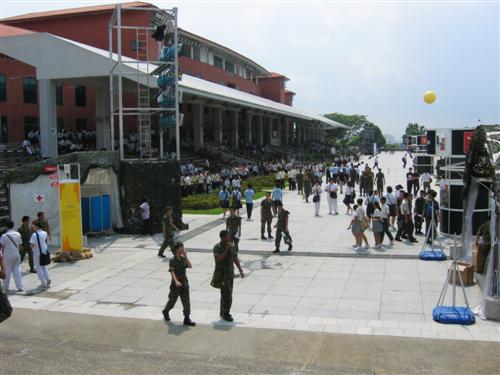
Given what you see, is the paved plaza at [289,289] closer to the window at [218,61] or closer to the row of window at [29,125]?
the row of window at [29,125]

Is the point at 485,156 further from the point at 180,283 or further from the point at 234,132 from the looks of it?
the point at 234,132

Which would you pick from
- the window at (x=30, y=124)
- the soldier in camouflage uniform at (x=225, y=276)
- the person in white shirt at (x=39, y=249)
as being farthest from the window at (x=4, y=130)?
the soldier in camouflage uniform at (x=225, y=276)

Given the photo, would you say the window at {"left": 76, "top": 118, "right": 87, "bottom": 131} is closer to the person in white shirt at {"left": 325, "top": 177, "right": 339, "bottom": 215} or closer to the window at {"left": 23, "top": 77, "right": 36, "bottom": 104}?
the window at {"left": 23, "top": 77, "right": 36, "bottom": 104}

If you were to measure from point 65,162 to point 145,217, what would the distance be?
10.9 feet

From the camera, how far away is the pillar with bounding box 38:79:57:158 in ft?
83.3

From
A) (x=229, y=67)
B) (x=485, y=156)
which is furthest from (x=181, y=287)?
(x=229, y=67)

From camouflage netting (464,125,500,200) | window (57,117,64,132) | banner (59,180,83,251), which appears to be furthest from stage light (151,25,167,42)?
window (57,117,64,132)

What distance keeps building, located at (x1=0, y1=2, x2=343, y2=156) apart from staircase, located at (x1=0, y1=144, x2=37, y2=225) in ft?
5.82

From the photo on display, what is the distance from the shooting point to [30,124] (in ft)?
126

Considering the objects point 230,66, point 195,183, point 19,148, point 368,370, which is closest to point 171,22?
point 195,183

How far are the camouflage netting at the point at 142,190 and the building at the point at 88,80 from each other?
2.83 metres

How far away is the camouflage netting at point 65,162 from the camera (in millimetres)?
18156

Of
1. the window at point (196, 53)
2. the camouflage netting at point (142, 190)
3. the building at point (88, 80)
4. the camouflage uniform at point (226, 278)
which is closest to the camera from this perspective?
the camouflage uniform at point (226, 278)

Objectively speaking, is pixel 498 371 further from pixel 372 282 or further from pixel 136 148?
→ pixel 136 148
